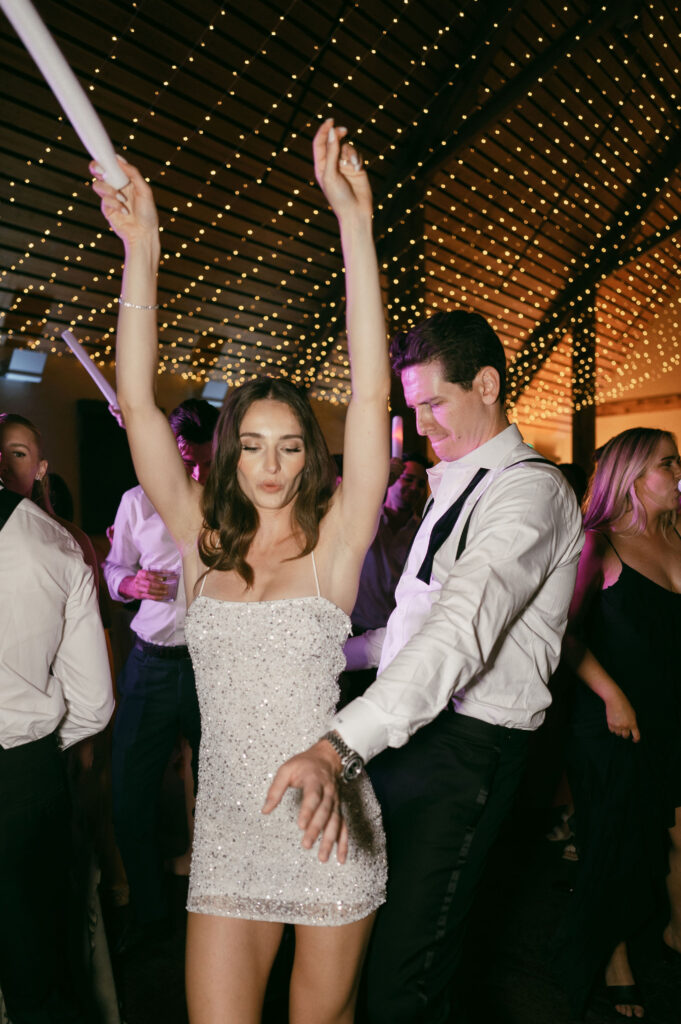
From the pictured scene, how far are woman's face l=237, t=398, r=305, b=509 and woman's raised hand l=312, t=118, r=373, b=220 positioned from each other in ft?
1.35

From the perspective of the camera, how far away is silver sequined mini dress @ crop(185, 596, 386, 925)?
137 centimetres

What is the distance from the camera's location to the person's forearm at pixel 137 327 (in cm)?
154

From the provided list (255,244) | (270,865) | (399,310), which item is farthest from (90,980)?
(399,310)

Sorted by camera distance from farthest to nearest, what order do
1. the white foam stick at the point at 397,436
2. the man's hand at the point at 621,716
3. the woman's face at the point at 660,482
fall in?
the white foam stick at the point at 397,436 < the woman's face at the point at 660,482 < the man's hand at the point at 621,716

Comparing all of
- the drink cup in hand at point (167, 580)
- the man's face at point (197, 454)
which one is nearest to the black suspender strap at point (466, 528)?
the drink cup in hand at point (167, 580)

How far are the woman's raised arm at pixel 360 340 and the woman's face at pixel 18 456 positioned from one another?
1195 mm

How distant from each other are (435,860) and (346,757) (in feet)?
1.99

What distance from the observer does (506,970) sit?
2496 millimetres

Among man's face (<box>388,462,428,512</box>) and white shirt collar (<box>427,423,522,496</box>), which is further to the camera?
man's face (<box>388,462,428,512</box>)

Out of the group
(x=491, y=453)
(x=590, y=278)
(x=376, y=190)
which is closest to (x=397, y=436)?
(x=491, y=453)

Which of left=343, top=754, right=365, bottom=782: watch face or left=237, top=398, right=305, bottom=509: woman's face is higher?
left=237, top=398, right=305, bottom=509: woman's face

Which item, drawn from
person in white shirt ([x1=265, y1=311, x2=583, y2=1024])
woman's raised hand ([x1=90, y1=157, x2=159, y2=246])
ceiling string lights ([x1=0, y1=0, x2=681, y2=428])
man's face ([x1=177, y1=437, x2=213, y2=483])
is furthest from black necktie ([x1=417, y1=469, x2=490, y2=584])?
ceiling string lights ([x1=0, y1=0, x2=681, y2=428])

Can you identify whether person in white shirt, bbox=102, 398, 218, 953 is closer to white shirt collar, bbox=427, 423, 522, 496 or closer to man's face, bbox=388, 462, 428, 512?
white shirt collar, bbox=427, 423, 522, 496

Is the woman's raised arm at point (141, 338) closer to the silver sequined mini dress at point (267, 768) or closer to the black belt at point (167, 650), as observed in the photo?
the silver sequined mini dress at point (267, 768)
